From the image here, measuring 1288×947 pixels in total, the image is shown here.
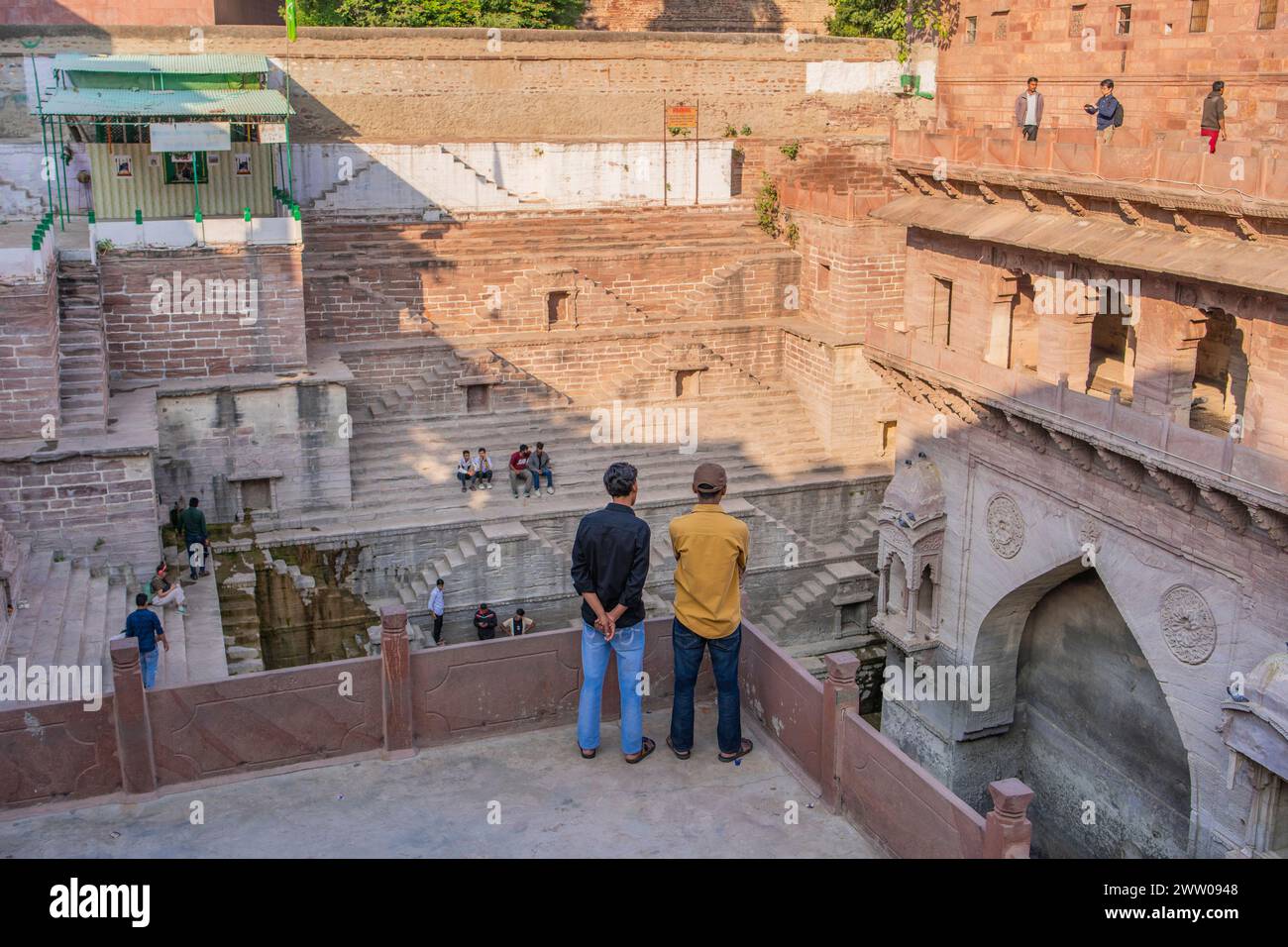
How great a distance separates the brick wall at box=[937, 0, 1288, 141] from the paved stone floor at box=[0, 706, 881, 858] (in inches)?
489

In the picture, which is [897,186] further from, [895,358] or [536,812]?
[536,812]

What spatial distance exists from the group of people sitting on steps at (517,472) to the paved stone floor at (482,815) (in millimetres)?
12933

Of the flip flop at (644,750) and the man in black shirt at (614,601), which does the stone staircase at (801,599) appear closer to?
the flip flop at (644,750)

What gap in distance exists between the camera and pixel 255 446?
66.7 ft

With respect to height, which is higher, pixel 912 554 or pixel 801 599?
pixel 912 554

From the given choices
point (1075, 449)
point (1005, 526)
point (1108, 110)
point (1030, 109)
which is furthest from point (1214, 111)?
point (1005, 526)

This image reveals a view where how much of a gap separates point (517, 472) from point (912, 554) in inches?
256

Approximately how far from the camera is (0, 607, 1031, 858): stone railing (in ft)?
25.0

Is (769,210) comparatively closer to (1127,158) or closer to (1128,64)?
(1128,64)

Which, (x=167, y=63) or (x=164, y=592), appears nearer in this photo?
(x=164, y=592)

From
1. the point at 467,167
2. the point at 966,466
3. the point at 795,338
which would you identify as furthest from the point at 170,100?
the point at 966,466

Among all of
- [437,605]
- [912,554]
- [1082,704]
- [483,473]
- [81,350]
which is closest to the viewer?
[81,350]

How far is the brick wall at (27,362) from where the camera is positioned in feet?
54.5

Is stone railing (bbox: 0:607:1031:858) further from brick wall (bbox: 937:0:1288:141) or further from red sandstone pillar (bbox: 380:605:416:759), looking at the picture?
brick wall (bbox: 937:0:1288:141)
